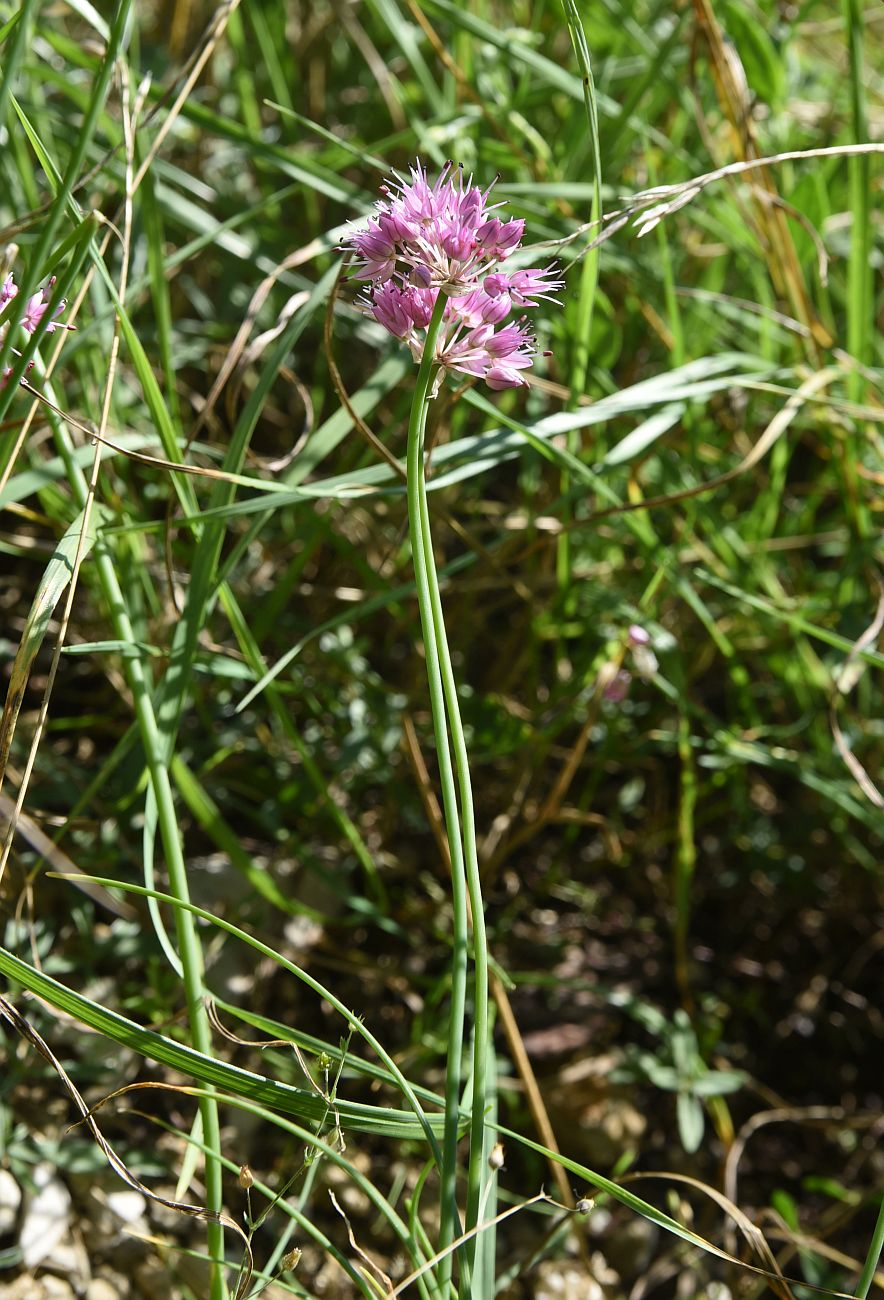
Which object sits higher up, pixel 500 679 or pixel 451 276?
pixel 451 276

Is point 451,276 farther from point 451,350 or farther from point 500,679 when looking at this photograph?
point 500,679

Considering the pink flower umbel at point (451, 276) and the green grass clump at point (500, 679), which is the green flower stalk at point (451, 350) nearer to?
the pink flower umbel at point (451, 276)

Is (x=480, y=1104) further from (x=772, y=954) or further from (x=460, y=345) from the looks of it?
(x=772, y=954)

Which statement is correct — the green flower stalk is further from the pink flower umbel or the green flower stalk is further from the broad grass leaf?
the broad grass leaf

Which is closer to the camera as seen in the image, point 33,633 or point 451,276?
point 451,276

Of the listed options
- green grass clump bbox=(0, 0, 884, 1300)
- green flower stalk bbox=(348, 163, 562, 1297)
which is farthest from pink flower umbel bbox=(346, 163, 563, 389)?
green grass clump bbox=(0, 0, 884, 1300)

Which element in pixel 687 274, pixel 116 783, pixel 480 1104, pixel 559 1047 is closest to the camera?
pixel 480 1104

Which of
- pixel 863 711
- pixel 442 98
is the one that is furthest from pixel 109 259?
pixel 863 711

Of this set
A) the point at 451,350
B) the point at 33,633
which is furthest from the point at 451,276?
the point at 33,633
